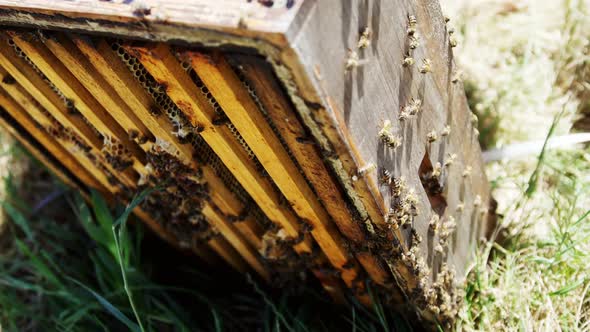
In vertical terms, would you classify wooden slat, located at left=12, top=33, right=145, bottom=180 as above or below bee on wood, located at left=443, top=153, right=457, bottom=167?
below

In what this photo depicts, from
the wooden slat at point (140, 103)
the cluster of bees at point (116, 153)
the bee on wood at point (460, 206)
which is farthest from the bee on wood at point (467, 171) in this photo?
the cluster of bees at point (116, 153)

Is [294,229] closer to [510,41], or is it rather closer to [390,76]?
[390,76]

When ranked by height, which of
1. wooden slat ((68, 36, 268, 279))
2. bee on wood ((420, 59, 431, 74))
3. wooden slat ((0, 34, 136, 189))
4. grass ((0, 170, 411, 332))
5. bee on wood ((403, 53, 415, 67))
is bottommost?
grass ((0, 170, 411, 332))

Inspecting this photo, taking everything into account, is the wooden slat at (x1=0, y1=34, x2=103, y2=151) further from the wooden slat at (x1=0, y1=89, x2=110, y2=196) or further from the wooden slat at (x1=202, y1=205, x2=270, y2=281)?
the wooden slat at (x1=202, y1=205, x2=270, y2=281)

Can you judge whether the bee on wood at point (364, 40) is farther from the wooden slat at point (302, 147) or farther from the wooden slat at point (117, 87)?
the wooden slat at point (117, 87)

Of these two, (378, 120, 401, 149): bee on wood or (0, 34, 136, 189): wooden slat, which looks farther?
(0, 34, 136, 189): wooden slat

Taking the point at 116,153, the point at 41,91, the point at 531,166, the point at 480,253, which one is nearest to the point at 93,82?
the point at 41,91

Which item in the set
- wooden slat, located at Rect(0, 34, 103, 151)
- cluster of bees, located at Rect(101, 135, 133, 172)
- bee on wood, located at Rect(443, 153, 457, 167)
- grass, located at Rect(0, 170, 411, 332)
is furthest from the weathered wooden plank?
grass, located at Rect(0, 170, 411, 332)

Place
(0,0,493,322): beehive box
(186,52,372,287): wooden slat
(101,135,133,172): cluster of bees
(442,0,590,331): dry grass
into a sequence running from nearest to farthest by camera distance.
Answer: (0,0,493,322): beehive box < (186,52,372,287): wooden slat < (101,135,133,172): cluster of bees < (442,0,590,331): dry grass

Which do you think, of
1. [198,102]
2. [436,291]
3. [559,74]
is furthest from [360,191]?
[559,74]
